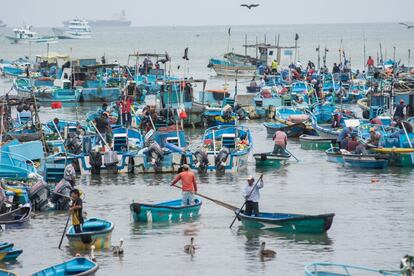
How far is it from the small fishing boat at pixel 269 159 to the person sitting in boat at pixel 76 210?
14.2 m

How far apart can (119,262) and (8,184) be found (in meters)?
6.93

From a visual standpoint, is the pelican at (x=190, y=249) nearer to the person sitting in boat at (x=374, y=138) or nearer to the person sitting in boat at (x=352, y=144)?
the person sitting in boat at (x=352, y=144)

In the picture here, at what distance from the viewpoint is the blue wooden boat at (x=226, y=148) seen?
36469 mm

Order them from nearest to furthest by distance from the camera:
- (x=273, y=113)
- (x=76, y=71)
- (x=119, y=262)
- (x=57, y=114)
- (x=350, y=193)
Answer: (x=119, y=262), (x=350, y=193), (x=273, y=113), (x=57, y=114), (x=76, y=71)

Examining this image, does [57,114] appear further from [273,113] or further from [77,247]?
[77,247]

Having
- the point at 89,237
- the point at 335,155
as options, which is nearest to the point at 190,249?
the point at 89,237

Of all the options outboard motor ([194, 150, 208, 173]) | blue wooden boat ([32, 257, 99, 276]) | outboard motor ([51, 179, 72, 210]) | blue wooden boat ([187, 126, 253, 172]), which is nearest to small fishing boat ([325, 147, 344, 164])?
blue wooden boat ([187, 126, 253, 172])

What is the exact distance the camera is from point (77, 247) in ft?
81.8

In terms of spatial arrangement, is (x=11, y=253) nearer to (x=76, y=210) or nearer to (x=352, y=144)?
(x=76, y=210)

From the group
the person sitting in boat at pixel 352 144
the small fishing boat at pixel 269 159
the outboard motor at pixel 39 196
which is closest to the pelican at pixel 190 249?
the outboard motor at pixel 39 196

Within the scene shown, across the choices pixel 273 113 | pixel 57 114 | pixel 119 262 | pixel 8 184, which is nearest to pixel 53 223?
pixel 8 184

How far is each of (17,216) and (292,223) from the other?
265 inches

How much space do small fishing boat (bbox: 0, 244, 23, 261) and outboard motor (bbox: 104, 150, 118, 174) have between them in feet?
39.3

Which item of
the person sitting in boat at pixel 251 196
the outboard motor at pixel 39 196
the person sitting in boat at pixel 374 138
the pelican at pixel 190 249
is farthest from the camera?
the person sitting in boat at pixel 374 138
